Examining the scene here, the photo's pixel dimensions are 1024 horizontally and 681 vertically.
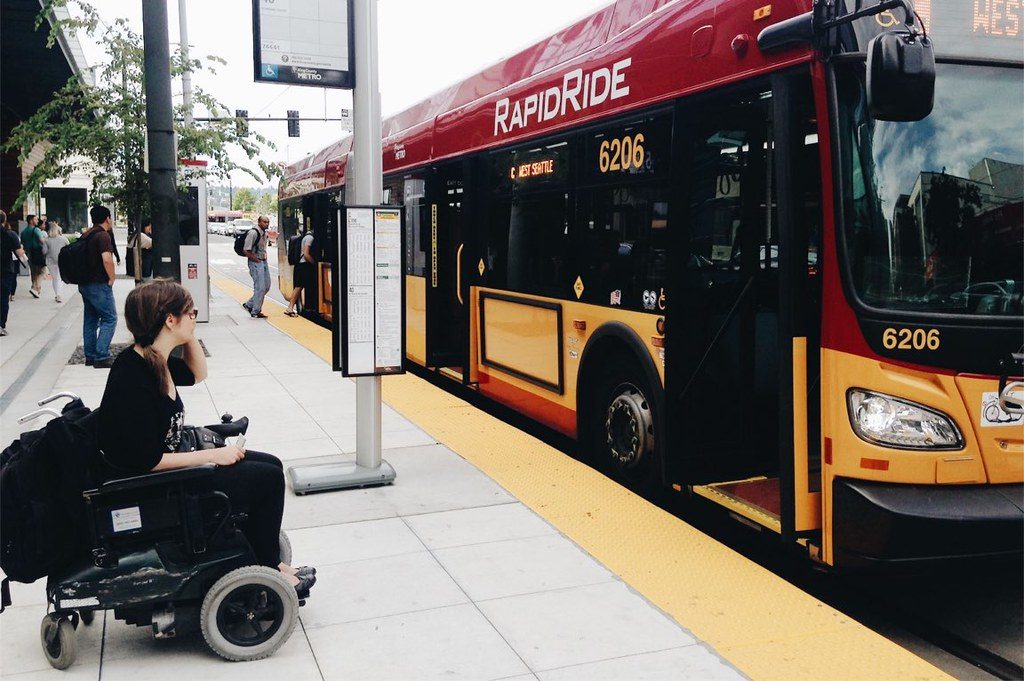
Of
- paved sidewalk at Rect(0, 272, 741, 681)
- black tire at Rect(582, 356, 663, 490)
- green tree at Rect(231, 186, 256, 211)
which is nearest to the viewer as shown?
paved sidewalk at Rect(0, 272, 741, 681)

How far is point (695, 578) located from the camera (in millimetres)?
4488

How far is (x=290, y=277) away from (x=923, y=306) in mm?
16643

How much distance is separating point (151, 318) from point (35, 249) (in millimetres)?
20309

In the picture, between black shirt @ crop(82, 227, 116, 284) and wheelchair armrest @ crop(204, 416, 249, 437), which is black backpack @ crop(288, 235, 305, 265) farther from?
wheelchair armrest @ crop(204, 416, 249, 437)

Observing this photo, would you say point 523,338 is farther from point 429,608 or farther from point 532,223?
point 429,608

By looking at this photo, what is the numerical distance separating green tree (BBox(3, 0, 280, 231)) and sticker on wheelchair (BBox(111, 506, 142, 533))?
10054 millimetres

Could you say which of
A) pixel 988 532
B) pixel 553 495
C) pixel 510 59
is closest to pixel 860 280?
pixel 988 532

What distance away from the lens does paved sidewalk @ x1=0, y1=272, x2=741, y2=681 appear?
357cm

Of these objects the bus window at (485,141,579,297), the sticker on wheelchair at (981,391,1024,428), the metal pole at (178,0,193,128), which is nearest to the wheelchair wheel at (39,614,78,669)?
the sticker on wheelchair at (981,391,1024,428)

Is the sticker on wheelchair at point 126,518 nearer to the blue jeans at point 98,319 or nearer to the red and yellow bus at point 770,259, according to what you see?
the red and yellow bus at point 770,259

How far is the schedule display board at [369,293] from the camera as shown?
574cm

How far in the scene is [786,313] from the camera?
441cm

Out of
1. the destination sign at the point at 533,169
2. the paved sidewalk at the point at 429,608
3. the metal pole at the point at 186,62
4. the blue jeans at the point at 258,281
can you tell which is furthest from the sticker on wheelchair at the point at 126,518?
the blue jeans at the point at 258,281

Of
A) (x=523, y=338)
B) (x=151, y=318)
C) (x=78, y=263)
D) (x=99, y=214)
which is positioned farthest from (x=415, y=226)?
(x=151, y=318)
